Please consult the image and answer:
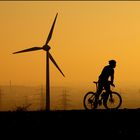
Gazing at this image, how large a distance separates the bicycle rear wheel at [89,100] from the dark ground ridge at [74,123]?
11.5ft

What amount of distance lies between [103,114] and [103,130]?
2.67m

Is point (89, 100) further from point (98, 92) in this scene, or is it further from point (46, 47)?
point (46, 47)

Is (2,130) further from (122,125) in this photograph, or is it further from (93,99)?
(93,99)

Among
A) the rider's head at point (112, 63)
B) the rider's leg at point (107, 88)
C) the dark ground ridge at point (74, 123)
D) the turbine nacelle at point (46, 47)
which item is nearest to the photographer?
the dark ground ridge at point (74, 123)

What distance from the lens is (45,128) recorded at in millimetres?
19797

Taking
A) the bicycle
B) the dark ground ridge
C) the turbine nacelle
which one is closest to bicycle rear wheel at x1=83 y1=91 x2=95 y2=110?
the bicycle

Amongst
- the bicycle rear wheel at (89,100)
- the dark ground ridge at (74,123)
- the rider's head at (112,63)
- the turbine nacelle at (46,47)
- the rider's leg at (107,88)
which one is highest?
the turbine nacelle at (46,47)

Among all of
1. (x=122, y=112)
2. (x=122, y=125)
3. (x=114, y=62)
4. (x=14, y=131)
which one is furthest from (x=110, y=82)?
(x=14, y=131)

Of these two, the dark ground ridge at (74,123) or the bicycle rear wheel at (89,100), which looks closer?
the dark ground ridge at (74,123)

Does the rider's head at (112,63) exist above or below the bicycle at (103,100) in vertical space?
above

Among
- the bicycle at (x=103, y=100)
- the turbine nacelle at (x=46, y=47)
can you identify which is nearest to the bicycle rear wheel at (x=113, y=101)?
the bicycle at (x=103, y=100)

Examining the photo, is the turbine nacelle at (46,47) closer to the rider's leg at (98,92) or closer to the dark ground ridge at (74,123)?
the rider's leg at (98,92)

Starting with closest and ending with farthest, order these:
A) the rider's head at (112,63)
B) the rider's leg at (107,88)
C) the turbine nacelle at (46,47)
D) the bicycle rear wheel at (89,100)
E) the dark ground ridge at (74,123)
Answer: the dark ground ridge at (74,123) → the rider's head at (112,63) → the rider's leg at (107,88) → the bicycle rear wheel at (89,100) → the turbine nacelle at (46,47)

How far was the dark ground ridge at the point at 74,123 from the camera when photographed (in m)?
19.2
